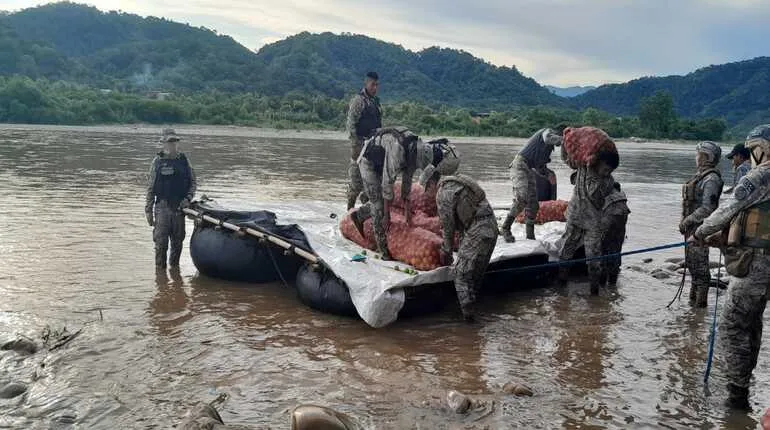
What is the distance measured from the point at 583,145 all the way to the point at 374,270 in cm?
322

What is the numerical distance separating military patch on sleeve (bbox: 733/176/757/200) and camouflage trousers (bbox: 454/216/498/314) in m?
2.54

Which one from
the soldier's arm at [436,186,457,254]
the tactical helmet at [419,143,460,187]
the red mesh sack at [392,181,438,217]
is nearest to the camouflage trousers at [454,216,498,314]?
the soldier's arm at [436,186,457,254]

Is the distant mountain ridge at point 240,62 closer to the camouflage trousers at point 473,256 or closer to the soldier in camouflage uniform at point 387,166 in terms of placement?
the soldier in camouflage uniform at point 387,166

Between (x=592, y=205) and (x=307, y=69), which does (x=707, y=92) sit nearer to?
(x=307, y=69)

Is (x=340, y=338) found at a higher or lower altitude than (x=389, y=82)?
lower

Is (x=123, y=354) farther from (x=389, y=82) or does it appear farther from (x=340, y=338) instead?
(x=389, y=82)

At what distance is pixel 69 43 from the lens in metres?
128

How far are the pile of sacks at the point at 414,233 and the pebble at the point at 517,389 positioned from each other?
6.45 feet

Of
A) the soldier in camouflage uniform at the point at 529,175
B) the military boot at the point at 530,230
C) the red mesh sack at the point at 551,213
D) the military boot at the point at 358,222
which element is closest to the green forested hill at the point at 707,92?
the red mesh sack at the point at 551,213

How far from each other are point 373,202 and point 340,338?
74.6 inches

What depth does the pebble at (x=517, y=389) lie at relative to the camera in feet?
17.3

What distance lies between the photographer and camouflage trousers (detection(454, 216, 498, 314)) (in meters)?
6.83

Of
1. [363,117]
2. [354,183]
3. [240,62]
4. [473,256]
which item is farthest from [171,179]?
[240,62]

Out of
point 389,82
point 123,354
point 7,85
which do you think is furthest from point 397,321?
point 389,82
